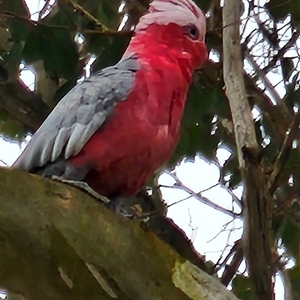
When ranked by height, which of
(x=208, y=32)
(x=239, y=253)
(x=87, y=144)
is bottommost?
(x=87, y=144)

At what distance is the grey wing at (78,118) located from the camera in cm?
137

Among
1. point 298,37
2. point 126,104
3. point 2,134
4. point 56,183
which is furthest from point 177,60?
point 2,134

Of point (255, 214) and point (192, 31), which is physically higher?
point (192, 31)

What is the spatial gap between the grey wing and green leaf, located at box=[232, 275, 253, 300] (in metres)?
0.54

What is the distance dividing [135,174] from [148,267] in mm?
383

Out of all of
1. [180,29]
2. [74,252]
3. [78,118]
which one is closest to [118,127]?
[78,118]

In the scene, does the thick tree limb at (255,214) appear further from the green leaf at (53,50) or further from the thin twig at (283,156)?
the green leaf at (53,50)

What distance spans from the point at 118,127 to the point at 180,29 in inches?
11.9

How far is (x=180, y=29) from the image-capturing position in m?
1.55

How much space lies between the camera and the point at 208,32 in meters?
1.83

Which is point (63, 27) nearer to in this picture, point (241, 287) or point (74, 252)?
point (241, 287)

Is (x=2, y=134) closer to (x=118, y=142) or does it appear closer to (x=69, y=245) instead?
(x=118, y=142)

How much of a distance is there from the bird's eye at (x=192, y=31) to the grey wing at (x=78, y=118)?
0.54 ft

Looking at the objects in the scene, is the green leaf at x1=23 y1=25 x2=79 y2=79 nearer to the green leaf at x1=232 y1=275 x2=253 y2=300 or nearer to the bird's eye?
the bird's eye
